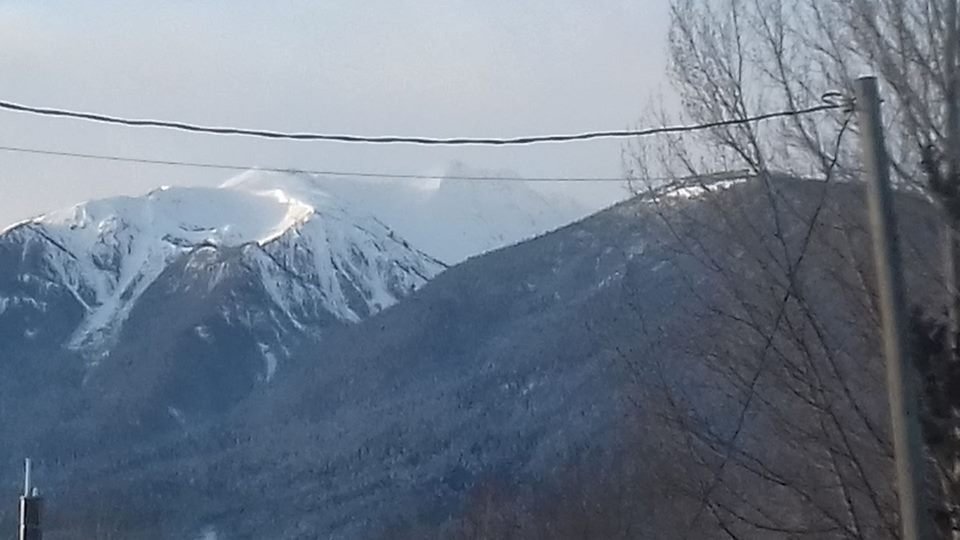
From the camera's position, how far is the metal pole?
34.9 feet

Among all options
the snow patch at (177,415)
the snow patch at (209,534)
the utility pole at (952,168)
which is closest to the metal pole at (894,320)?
the utility pole at (952,168)

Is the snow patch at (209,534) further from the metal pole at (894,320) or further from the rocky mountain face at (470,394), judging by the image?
the metal pole at (894,320)

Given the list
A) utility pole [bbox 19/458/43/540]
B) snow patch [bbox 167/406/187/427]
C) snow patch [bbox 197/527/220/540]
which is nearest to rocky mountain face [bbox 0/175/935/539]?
snow patch [bbox 197/527/220/540]

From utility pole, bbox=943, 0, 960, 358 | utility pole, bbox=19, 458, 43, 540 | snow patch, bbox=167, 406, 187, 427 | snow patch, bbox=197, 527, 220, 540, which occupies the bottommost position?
snow patch, bbox=197, 527, 220, 540

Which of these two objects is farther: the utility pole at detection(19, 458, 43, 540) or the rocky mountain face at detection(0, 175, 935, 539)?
the utility pole at detection(19, 458, 43, 540)

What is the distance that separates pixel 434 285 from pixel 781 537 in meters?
171

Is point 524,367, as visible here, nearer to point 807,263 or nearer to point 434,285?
point 434,285

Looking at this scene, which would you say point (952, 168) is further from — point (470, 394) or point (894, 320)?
point (470, 394)

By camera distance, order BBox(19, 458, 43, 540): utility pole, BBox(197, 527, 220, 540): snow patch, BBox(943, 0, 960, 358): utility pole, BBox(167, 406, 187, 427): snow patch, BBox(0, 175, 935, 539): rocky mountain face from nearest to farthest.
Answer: BBox(943, 0, 960, 358): utility pole, BBox(0, 175, 935, 539): rocky mountain face, BBox(19, 458, 43, 540): utility pole, BBox(197, 527, 220, 540): snow patch, BBox(167, 406, 187, 427): snow patch

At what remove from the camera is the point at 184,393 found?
634ft

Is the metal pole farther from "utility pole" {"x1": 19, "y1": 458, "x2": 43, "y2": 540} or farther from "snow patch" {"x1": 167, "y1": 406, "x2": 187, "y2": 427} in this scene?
"snow patch" {"x1": 167, "y1": 406, "x2": 187, "y2": 427}

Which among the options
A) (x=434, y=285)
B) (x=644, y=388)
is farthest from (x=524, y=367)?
(x=644, y=388)

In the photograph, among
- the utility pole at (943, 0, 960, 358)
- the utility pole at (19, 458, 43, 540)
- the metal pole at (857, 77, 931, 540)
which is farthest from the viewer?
the utility pole at (19, 458, 43, 540)

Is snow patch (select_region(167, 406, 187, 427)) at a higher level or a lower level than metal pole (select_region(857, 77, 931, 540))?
higher
